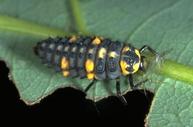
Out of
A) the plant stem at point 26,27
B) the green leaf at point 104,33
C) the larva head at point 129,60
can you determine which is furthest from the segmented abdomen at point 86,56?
the plant stem at point 26,27

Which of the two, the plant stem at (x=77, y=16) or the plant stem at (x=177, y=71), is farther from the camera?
the plant stem at (x=77, y=16)

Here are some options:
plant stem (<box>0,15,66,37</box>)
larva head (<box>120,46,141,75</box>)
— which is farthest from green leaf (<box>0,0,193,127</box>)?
larva head (<box>120,46,141,75</box>)

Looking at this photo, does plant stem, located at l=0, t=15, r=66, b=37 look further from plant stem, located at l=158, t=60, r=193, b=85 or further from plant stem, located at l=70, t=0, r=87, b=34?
plant stem, located at l=158, t=60, r=193, b=85

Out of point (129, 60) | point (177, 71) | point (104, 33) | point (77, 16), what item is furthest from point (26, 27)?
point (177, 71)

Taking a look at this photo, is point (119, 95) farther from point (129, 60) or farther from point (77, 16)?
point (77, 16)

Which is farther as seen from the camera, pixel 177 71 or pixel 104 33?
pixel 104 33

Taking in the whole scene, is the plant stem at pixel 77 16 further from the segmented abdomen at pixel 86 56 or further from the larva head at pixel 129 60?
the larva head at pixel 129 60
